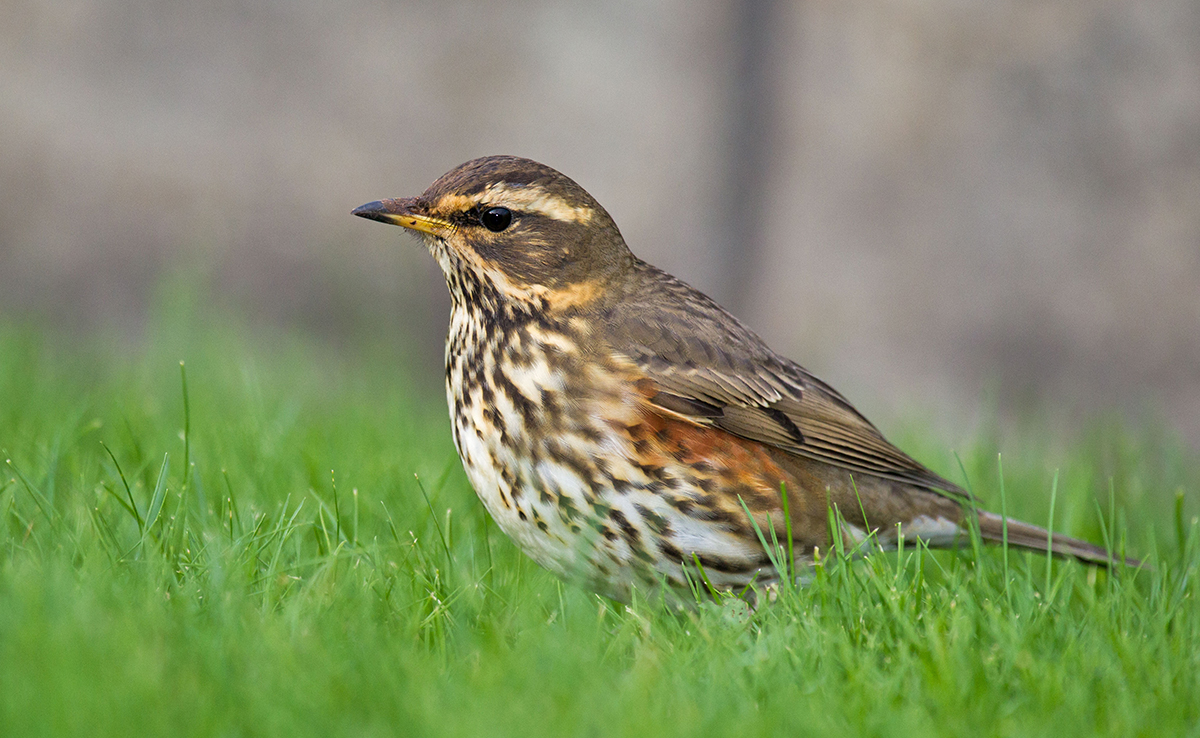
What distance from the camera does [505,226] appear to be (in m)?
3.90

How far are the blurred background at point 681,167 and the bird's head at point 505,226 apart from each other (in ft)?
10.4

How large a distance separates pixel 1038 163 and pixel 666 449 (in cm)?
438

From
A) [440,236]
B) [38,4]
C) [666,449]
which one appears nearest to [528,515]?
[666,449]

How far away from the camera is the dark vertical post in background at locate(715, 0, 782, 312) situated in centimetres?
764

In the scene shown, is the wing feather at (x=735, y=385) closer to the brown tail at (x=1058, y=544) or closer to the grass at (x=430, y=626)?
the brown tail at (x=1058, y=544)

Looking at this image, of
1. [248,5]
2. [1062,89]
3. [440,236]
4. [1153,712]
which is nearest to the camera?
[1153,712]

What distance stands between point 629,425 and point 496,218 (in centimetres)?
82

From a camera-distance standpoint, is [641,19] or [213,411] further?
[641,19]

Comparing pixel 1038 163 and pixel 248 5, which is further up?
pixel 248 5

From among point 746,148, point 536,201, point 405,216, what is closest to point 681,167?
point 746,148

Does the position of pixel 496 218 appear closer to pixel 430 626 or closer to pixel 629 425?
pixel 629 425

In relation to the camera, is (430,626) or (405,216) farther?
(405,216)

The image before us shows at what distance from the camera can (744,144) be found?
7.83 m

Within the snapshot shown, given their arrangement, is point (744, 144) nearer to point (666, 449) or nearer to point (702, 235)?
point (702, 235)
